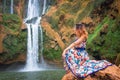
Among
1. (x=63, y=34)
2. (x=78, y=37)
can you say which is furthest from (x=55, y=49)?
(x=78, y=37)

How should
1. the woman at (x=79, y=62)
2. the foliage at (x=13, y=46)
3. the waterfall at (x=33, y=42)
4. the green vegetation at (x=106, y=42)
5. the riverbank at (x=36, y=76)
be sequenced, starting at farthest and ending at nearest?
the waterfall at (x=33, y=42), the foliage at (x=13, y=46), the green vegetation at (x=106, y=42), the riverbank at (x=36, y=76), the woman at (x=79, y=62)

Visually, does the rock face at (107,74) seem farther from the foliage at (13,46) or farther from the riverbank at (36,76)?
the foliage at (13,46)

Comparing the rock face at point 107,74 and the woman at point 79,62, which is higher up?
the woman at point 79,62

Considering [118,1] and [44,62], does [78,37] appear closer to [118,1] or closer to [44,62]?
[118,1]

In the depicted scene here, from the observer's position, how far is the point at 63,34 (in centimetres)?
2914

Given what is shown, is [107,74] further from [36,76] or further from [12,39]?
[12,39]

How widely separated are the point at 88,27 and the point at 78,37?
20442mm

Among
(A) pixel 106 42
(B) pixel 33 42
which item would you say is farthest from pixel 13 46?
(A) pixel 106 42

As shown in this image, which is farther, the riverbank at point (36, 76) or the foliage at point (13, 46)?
the foliage at point (13, 46)

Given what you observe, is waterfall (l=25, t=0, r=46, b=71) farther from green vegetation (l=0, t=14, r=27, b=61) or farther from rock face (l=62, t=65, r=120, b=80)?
rock face (l=62, t=65, r=120, b=80)

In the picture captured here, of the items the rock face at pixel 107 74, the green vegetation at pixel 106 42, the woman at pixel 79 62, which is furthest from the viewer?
the green vegetation at pixel 106 42

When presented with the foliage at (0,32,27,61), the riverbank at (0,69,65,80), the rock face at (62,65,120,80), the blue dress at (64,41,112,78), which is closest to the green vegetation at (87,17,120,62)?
the riverbank at (0,69,65,80)

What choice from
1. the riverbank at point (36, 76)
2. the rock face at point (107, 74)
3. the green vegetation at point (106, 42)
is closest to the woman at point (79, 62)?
the rock face at point (107, 74)

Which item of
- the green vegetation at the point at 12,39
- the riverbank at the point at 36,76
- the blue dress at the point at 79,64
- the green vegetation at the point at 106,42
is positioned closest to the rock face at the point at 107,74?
the blue dress at the point at 79,64
